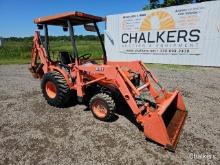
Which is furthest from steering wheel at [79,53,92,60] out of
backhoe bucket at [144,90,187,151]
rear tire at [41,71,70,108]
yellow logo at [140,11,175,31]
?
yellow logo at [140,11,175,31]

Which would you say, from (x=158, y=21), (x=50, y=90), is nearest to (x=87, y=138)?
(x=50, y=90)

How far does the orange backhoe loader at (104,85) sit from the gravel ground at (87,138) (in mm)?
271

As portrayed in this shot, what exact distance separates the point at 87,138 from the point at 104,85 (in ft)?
4.95

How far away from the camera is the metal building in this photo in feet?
44.1

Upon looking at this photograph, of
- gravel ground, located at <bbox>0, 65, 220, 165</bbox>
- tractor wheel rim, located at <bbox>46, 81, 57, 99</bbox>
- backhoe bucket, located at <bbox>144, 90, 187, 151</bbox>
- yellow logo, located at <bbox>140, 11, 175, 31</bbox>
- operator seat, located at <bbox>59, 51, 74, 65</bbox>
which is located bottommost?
gravel ground, located at <bbox>0, 65, 220, 165</bbox>

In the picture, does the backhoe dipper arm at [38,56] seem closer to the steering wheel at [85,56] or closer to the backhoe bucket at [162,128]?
the steering wheel at [85,56]

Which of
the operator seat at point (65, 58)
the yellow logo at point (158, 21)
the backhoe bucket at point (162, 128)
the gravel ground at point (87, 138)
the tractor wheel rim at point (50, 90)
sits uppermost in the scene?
the yellow logo at point (158, 21)

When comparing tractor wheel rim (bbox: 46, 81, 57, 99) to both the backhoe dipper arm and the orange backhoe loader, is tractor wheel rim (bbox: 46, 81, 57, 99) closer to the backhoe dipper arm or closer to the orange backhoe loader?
the orange backhoe loader

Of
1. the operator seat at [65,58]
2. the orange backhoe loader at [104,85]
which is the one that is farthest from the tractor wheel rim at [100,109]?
the operator seat at [65,58]

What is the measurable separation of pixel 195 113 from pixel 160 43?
10.5 metres

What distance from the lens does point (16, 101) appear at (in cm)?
702

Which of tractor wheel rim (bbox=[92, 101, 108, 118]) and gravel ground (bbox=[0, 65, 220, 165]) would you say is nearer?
gravel ground (bbox=[0, 65, 220, 165])

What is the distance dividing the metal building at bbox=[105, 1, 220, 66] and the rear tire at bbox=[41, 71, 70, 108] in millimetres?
10878

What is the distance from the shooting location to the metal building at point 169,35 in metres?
13.4
